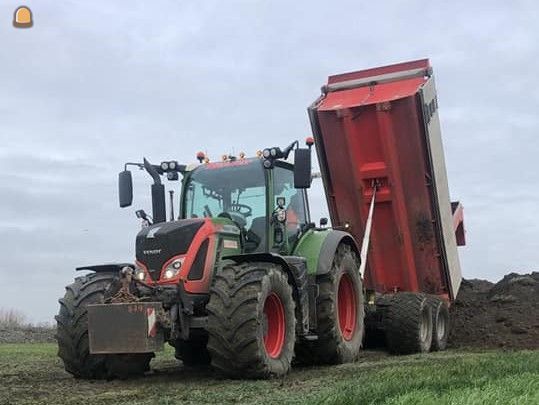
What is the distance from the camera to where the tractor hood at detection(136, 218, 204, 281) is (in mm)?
7316

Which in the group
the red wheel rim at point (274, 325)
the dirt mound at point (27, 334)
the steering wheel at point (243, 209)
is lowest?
the red wheel rim at point (274, 325)

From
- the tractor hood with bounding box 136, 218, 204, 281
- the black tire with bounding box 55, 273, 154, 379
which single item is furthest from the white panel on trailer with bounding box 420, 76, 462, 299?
the black tire with bounding box 55, 273, 154, 379

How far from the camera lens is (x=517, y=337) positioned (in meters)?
11.4

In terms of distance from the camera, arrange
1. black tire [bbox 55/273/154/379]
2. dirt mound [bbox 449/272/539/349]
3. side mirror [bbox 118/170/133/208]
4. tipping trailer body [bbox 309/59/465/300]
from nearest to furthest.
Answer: black tire [bbox 55/273/154/379] < side mirror [bbox 118/170/133/208] < tipping trailer body [bbox 309/59/465/300] < dirt mound [bbox 449/272/539/349]

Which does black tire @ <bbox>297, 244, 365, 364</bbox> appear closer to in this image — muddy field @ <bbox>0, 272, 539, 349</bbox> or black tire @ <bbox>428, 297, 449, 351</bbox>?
black tire @ <bbox>428, 297, 449, 351</bbox>

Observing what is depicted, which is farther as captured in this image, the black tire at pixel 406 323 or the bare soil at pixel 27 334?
the bare soil at pixel 27 334

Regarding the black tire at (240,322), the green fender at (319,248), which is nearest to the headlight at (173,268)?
the black tire at (240,322)

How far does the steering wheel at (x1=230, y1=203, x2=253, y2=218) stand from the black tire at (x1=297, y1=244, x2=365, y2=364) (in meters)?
1.16

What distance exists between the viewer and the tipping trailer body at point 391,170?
33.2 ft

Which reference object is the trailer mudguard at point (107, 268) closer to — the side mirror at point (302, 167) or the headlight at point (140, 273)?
the headlight at point (140, 273)

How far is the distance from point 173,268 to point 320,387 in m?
1.96

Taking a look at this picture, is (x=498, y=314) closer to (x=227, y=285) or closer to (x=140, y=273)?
(x=227, y=285)

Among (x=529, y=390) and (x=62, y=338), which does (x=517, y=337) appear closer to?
(x=529, y=390)

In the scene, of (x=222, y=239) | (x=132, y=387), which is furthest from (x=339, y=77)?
(x=132, y=387)
